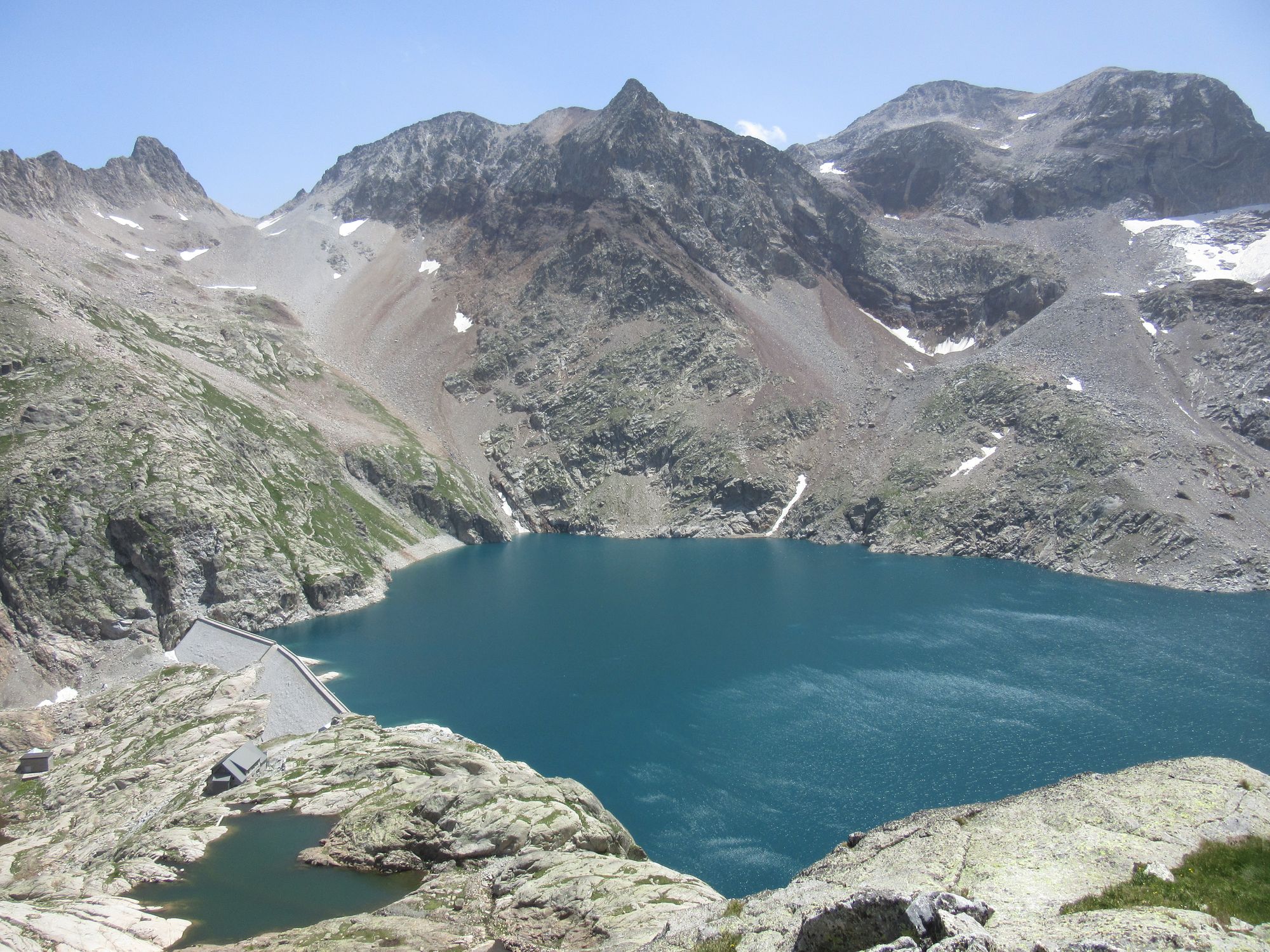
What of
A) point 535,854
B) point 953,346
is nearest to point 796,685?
point 535,854

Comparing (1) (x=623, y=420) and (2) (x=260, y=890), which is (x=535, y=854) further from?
(1) (x=623, y=420)

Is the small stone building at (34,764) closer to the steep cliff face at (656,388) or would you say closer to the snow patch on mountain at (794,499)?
the steep cliff face at (656,388)

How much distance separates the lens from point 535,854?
28625mm

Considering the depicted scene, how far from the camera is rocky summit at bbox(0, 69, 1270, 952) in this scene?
806 inches

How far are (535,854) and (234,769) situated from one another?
889 inches

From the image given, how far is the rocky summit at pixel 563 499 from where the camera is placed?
20484 mm

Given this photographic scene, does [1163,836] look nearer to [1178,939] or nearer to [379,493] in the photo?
[1178,939]

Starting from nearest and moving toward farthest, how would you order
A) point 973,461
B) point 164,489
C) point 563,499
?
point 164,489
point 973,461
point 563,499

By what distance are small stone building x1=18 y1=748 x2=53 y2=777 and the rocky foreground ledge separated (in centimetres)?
78

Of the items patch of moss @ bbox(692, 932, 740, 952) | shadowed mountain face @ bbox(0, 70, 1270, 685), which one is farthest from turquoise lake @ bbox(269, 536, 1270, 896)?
patch of moss @ bbox(692, 932, 740, 952)

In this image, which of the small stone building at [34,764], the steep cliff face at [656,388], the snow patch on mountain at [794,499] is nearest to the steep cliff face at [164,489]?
the small stone building at [34,764]

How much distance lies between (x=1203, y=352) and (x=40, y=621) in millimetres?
185436

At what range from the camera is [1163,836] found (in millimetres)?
17562

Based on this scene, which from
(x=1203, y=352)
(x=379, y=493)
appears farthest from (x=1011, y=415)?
(x=379, y=493)
